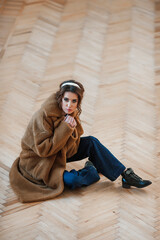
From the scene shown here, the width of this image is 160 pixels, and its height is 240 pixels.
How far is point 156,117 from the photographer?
11.7 ft

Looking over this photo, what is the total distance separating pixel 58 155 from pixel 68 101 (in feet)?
1.25

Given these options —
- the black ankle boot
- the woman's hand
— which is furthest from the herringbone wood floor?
the woman's hand

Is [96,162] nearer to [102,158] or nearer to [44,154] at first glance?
[102,158]

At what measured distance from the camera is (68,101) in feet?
8.37

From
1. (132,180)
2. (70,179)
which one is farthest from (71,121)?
(132,180)

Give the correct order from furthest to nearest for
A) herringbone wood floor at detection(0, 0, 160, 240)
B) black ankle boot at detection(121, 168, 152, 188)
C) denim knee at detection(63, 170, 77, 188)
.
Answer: black ankle boot at detection(121, 168, 152, 188)
denim knee at detection(63, 170, 77, 188)
herringbone wood floor at detection(0, 0, 160, 240)

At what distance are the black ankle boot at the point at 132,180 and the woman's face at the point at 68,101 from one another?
0.62 m

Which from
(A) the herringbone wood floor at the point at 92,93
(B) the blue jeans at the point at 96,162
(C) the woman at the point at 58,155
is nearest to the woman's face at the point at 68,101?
(C) the woman at the point at 58,155

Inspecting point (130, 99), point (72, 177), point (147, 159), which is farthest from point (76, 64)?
point (72, 177)

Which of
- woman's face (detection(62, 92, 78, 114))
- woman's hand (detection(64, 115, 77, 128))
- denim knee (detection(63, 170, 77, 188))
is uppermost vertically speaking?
Answer: woman's face (detection(62, 92, 78, 114))

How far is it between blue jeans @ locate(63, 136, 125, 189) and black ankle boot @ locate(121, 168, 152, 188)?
4 cm

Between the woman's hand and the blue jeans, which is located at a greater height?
the woman's hand

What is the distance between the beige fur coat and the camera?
2.52 meters

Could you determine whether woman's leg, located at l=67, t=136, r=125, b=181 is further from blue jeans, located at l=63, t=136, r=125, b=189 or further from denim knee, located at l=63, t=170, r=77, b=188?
denim knee, located at l=63, t=170, r=77, b=188
